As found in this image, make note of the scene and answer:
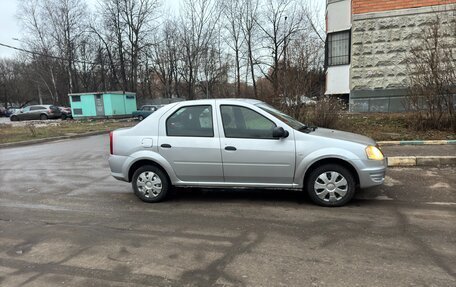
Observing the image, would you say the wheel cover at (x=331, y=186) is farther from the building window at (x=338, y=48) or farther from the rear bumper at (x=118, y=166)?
the building window at (x=338, y=48)

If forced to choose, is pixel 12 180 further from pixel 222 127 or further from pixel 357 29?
pixel 357 29

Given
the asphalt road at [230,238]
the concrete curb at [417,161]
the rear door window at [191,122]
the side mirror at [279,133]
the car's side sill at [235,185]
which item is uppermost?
the rear door window at [191,122]

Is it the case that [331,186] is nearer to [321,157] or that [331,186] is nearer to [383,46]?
[321,157]

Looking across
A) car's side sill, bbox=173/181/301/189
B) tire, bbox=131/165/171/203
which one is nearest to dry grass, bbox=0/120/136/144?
tire, bbox=131/165/171/203

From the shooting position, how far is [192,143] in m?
5.73

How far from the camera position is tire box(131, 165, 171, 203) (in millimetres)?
5949

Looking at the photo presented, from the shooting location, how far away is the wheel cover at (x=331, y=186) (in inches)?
210

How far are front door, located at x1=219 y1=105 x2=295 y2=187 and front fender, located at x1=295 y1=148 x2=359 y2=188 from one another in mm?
116

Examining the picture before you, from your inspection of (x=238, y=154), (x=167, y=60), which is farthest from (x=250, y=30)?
(x=238, y=154)

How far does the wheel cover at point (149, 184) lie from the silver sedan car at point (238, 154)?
0.05 ft

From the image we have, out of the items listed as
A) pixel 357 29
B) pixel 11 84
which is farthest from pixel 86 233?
pixel 11 84

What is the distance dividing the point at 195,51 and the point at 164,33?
612cm

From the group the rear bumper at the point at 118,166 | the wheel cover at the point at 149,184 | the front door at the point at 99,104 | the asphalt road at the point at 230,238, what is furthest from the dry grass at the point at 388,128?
the front door at the point at 99,104

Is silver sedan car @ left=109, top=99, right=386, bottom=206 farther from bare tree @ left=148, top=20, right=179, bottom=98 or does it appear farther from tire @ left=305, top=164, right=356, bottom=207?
bare tree @ left=148, top=20, right=179, bottom=98
